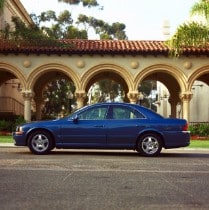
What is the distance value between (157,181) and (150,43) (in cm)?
1961

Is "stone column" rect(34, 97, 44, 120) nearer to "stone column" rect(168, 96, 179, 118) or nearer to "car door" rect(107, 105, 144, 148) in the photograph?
"stone column" rect(168, 96, 179, 118)

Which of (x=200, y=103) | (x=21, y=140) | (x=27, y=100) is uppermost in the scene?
(x=200, y=103)

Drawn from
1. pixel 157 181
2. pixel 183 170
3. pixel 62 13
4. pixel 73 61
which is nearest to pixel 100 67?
pixel 73 61

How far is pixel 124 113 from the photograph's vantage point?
13.8m

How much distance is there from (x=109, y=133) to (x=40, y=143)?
1999 mm

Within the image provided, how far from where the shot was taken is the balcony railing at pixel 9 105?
31.2 meters

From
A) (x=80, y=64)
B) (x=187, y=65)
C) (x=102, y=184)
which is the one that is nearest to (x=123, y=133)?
(x=102, y=184)

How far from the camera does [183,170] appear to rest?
33.4 ft

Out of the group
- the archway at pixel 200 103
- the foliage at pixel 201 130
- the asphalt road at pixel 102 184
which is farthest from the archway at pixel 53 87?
the asphalt road at pixel 102 184

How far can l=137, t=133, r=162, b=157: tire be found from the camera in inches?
535

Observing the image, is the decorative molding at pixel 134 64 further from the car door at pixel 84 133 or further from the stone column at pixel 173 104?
the car door at pixel 84 133

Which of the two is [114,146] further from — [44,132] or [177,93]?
[177,93]

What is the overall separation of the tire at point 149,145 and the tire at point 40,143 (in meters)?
2.56

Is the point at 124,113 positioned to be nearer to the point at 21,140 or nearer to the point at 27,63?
the point at 21,140
